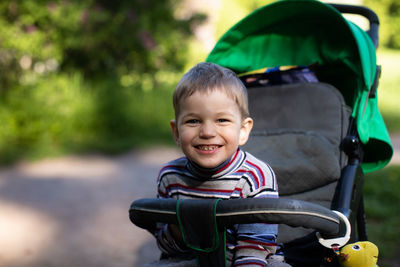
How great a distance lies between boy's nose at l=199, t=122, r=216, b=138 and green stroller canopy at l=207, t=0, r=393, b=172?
108 centimetres

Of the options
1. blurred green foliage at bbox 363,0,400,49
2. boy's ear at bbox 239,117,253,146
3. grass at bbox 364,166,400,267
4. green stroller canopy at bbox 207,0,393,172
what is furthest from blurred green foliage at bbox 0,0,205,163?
blurred green foliage at bbox 363,0,400,49

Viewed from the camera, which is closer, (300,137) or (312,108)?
(300,137)

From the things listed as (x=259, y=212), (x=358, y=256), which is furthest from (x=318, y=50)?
(x=259, y=212)

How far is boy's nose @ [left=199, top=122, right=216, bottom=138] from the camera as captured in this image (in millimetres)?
1662

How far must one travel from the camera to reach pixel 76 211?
14.5ft

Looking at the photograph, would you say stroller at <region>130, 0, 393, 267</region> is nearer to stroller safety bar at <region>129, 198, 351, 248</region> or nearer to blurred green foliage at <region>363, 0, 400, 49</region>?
stroller safety bar at <region>129, 198, 351, 248</region>

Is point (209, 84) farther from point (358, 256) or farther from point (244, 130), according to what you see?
point (358, 256)

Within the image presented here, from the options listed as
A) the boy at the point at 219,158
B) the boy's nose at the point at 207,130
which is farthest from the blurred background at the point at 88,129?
the boy's nose at the point at 207,130

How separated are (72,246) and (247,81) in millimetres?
2025

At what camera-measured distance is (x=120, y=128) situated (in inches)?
287

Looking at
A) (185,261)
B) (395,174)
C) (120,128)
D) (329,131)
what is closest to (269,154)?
(329,131)

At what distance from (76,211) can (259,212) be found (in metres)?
3.39

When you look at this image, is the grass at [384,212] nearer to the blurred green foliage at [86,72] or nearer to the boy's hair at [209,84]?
the boy's hair at [209,84]

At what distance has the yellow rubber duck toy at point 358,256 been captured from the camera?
1.68 m
